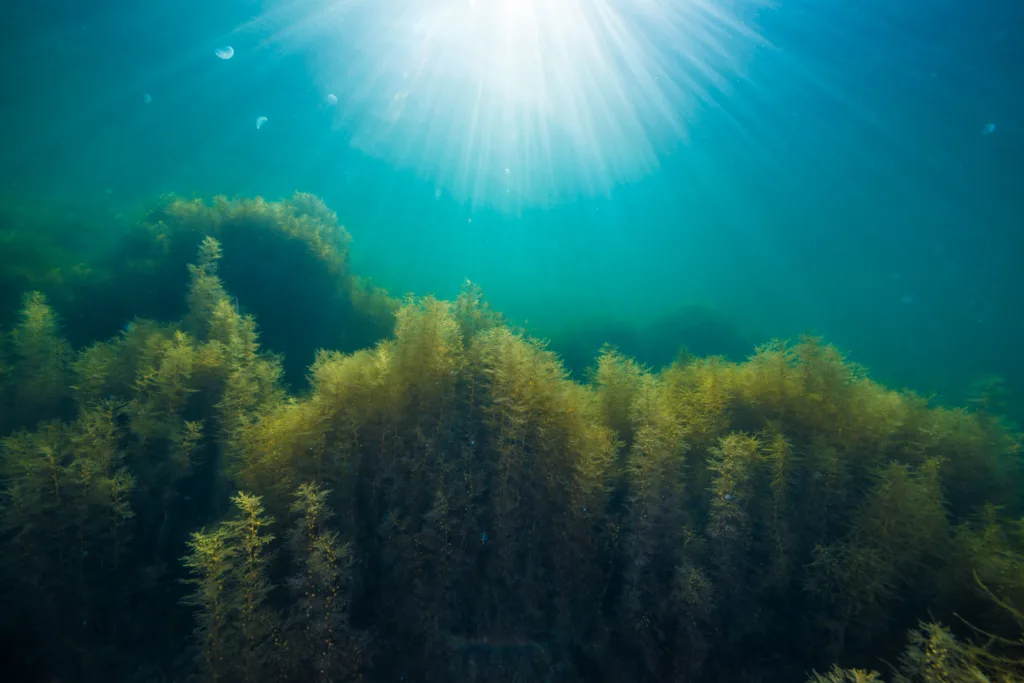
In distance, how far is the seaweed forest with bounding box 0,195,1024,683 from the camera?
3828mm

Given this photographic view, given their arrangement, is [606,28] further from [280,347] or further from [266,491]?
[266,491]

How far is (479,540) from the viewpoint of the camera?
429 centimetres

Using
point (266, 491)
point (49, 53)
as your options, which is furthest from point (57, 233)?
point (266, 491)

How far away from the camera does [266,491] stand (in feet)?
14.3

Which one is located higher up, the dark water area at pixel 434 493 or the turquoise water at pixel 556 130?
the turquoise water at pixel 556 130

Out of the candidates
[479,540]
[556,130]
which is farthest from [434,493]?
[556,130]

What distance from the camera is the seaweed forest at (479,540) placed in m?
3.83

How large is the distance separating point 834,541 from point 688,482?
1714 millimetres

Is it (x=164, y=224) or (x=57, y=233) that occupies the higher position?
(x=57, y=233)

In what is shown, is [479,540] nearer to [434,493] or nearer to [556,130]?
[434,493]

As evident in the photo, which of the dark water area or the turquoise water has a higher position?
the turquoise water

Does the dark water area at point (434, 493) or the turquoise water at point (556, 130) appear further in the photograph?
the turquoise water at point (556, 130)

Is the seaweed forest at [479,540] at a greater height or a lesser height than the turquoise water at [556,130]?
lesser

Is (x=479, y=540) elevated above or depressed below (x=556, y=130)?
below
